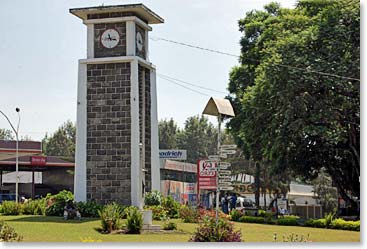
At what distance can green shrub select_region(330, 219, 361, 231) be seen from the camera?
69.0 ft

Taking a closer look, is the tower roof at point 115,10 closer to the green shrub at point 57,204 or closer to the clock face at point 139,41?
the clock face at point 139,41

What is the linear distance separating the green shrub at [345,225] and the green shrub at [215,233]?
8.91 metres

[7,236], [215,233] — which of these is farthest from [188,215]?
[7,236]

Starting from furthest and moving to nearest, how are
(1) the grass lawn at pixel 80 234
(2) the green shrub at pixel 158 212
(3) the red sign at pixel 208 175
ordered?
(2) the green shrub at pixel 158 212, (1) the grass lawn at pixel 80 234, (3) the red sign at pixel 208 175

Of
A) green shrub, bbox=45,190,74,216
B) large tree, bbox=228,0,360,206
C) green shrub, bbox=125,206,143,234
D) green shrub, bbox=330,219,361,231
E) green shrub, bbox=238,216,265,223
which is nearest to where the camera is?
green shrub, bbox=125,206,143,234

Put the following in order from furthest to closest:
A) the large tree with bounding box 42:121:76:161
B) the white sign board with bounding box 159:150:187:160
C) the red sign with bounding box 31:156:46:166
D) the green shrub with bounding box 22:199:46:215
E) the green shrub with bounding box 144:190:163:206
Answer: the large tree with bounding box 42:121:76:161
the red sign with bounding box 31:156:46:166
the white sign board with bounding box 159:150:187:160
the green shrub with bounding box 22:199:46:215
the green shrub with bounding box 144:190:163:206

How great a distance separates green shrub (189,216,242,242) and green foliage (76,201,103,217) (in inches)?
288

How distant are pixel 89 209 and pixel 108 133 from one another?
2.66m

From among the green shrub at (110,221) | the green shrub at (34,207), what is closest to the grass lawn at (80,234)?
the green shrub at (110,221)

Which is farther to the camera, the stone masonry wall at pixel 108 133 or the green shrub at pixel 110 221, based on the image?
the stone masonry wall at pixel 108 133

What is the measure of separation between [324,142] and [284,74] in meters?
4.11

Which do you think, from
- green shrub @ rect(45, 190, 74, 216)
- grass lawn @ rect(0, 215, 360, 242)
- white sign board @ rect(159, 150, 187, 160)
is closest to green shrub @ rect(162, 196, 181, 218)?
grass lawn @ rect(0, 215, 360, 242)

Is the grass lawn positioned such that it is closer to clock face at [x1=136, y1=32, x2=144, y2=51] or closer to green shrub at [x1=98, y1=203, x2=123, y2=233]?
green shrub at [x1=98, y1=203, x2=123, y2=233]

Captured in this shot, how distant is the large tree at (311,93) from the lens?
23422 millimetres
